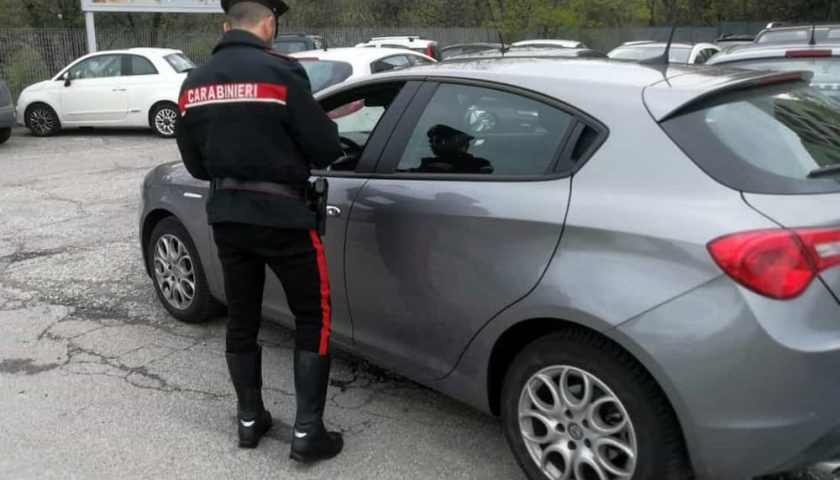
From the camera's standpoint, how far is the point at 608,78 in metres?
3.02

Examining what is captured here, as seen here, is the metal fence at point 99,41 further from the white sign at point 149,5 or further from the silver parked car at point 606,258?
the silver parked car at point 606,258

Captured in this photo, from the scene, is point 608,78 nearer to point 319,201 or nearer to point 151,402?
point 319,201

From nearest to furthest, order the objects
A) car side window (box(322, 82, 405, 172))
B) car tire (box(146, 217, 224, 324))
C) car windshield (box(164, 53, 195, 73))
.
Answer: car side window (box(322, 82, 405, 172)) < car tire (box(146, 217, 224, 324)) < car windshield (box(164, 53, 195, 73))

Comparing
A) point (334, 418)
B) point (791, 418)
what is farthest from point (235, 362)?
point (791, 418)

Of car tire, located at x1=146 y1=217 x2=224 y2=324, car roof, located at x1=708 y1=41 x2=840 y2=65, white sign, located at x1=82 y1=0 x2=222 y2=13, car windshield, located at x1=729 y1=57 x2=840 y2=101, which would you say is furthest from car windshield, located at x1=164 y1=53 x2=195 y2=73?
car windshield, located at x1=729 y1=57 x2=840 y2=101

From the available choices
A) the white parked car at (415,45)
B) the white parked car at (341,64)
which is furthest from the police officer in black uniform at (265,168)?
the white parked car at (415,45)

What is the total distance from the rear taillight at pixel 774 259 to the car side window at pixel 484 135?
761 mm

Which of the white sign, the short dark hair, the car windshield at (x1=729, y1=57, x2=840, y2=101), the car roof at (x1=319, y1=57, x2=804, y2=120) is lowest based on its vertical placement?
the car windshield at (x1=729, y1=57, x2=840, y2=101)

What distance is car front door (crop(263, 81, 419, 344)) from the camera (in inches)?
139

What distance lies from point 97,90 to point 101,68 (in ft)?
1.38

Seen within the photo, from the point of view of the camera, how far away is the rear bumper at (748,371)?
2.38m

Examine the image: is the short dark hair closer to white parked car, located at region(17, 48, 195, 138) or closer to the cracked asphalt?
the cracked asphalt

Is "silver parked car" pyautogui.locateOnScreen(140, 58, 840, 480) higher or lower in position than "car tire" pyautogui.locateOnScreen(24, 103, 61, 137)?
higher

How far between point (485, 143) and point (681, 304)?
111 cm
